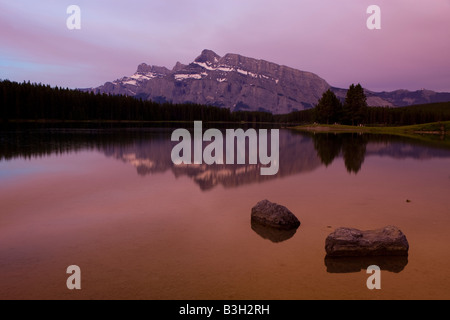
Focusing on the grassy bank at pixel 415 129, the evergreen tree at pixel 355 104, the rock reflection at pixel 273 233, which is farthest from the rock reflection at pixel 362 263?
the evergreen tree at pixel 355 104

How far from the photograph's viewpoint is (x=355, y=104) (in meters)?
130

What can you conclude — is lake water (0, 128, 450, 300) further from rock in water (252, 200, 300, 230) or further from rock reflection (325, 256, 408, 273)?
rock in water (252, 200, 300, 230)

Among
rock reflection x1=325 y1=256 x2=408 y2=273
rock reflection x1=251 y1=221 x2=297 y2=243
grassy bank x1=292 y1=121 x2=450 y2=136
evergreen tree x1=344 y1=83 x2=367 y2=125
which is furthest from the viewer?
evergreen tree x1=344 y1=83 x2=367 y2=125

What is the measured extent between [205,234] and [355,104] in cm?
13038

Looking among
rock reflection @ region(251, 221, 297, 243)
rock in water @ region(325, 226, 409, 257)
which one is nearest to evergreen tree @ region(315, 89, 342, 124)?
rock reflection @ region(251, 221, 297, 243)

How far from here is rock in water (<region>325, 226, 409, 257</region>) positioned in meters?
12.1

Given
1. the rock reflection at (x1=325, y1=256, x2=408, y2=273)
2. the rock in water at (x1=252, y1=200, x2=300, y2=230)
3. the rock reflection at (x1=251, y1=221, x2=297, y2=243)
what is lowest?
the rock reflection at (x1=325, y1=256, x2=408, y2=273)

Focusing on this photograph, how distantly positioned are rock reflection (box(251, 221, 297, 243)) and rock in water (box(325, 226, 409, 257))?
7.40 ft

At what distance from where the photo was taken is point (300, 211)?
18.0 meters

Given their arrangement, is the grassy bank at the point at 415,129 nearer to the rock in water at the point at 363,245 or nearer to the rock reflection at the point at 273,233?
the rock in water at the point at 363,245

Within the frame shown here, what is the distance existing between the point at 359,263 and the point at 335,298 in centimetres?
295
